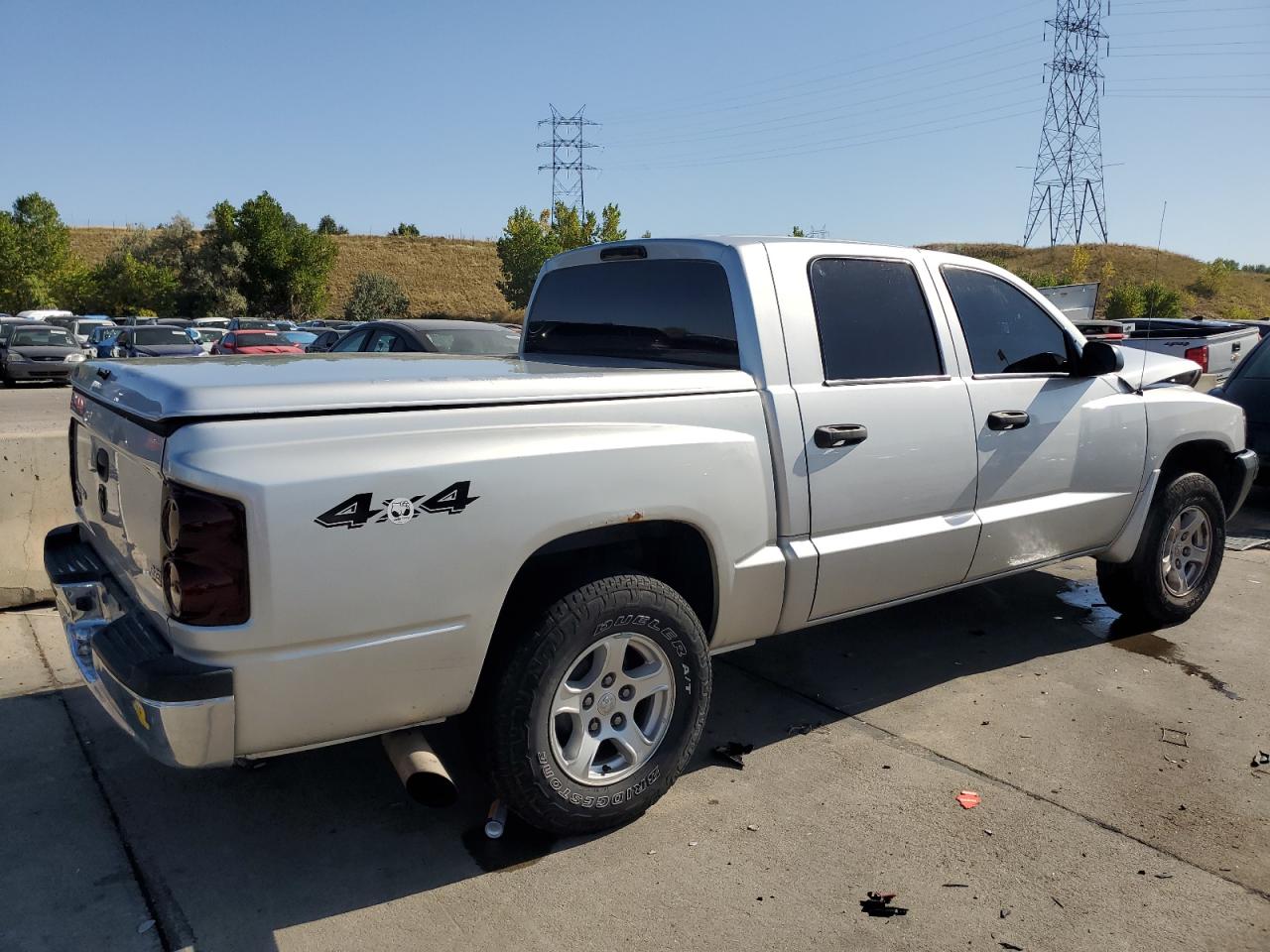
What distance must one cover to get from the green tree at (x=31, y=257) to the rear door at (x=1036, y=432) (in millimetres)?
69790

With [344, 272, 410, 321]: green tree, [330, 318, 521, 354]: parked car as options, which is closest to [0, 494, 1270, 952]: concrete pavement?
A: [330, 318, 521, 354]: parked car

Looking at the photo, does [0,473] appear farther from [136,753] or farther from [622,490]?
[622,490]

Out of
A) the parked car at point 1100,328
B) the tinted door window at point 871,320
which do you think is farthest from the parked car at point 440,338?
the parked car at point 1100,328

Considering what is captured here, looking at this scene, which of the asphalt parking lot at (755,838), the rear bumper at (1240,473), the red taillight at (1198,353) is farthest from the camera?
the red taillight at (1198,353)

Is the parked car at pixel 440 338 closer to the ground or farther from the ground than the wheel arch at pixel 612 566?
farther from the ground

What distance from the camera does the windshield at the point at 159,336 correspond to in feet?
77.2

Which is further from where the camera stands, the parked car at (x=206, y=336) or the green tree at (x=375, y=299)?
the green tree at (x=375, y=299)

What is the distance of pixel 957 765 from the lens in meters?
3.91

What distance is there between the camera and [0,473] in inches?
213

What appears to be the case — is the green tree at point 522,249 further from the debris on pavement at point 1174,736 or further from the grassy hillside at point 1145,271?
the debris on pavement at point 1174,736

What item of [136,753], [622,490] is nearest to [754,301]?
[622,490]

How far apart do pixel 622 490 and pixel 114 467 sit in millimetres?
1608

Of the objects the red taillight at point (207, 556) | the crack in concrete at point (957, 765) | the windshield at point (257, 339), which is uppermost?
the windshield at point (257, 339)

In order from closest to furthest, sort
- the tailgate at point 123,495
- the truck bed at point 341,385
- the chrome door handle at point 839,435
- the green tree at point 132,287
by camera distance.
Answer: the truck bed at point 341,385, the tailgate at point 123,495, the chrome door handle at point 839,435, the green tree at point 132,287
